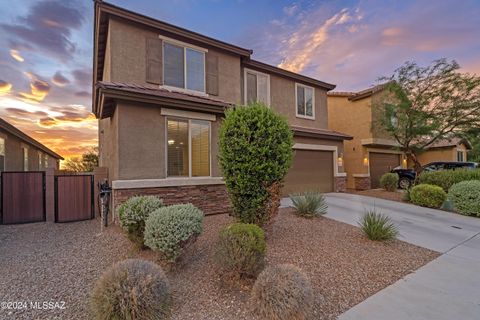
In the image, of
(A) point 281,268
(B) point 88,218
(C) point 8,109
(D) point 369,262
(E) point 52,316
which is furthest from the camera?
(C) point 8,109

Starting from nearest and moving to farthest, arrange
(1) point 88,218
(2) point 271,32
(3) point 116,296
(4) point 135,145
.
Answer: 1. (3) point 116,296
2. (4) point 135,145
3. (1) point 88,218
4. (2) point 271,32

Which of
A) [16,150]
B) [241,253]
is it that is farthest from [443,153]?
[16,150]

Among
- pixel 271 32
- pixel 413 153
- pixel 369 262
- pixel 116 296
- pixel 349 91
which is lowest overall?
pixel 369 262

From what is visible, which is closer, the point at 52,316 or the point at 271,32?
the point at 52,316

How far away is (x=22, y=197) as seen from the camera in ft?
26.0

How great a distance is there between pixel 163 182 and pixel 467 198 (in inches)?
470

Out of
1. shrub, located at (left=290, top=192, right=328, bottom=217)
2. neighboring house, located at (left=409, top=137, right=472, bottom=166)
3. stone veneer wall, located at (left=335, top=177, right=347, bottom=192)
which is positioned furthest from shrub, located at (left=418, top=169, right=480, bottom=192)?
neighboring house, located at (left=409, top=137, right=472, bottom=166)

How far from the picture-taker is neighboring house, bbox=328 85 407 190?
635 inches

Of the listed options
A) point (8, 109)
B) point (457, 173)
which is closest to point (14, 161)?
point (8, 109)

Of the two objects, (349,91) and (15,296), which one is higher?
(349,91)

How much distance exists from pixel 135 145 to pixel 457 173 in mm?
14922

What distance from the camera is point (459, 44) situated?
1177 cm

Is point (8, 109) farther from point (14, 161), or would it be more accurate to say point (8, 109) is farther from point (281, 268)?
point (281, 268)

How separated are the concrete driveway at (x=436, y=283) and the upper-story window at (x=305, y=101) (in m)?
7.53
